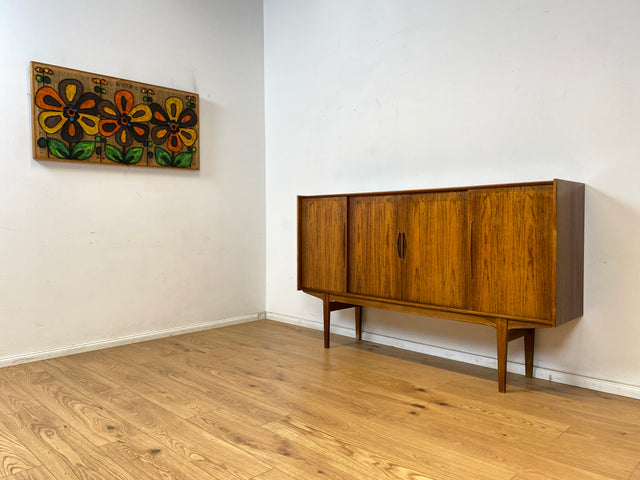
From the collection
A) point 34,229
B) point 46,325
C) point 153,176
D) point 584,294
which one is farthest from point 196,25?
point 584,294

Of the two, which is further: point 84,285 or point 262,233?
point 262,233

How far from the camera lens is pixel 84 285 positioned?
9.92 feet

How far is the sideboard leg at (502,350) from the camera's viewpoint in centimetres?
224

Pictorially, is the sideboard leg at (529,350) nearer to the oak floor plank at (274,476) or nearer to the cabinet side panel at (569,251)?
the cabinet side panel at (569,251)

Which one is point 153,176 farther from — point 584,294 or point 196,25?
point 584,294

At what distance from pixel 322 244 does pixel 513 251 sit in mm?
1169

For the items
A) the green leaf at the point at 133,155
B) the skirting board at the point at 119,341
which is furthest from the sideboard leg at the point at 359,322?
the green leaf at the point at 133,155

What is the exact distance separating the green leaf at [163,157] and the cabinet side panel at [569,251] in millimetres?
2420

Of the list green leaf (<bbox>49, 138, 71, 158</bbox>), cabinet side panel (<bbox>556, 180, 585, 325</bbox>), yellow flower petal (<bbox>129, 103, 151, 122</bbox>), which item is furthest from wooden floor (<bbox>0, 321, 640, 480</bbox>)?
yellow flower petal (<bbox>129, 103, 151, 122</bbox>)

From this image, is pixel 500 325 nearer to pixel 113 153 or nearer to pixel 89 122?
pixel 113 153

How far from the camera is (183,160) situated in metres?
3.43

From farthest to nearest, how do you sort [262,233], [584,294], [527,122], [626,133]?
[262,233] → [527,122] → [584,294] → [626,133]

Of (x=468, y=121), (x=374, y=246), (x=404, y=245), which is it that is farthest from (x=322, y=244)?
(x=468, y=121)

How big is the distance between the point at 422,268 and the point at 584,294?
2.48 feet
